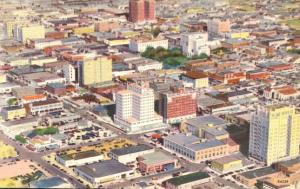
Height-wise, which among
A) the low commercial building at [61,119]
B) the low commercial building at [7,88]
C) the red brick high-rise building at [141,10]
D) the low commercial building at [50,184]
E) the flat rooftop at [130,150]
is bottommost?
the flat rooftop at [130,150]

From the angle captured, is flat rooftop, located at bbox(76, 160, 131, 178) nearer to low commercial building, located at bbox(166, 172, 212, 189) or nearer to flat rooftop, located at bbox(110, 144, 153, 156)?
flat rooftop, located at bbox(110, 144, 153, 156)

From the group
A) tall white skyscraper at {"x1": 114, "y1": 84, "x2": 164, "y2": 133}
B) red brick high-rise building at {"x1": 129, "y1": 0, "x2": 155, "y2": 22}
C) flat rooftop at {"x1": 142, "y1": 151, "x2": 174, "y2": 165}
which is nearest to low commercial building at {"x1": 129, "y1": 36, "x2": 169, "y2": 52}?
red brick high-rise building at {"x1": 129, "y1": 0, "x2": 155, "y2": 22}

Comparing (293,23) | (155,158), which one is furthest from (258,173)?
(293,23)

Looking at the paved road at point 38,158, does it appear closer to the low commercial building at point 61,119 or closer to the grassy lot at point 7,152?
the grassy lot at point 7,152

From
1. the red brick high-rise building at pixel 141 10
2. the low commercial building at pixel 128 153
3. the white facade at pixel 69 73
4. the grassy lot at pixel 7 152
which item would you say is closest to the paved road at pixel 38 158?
the grassy lot at pixel 7 152

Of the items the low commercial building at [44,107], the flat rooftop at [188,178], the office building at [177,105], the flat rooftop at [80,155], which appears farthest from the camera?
the low commercial building at [44,107]

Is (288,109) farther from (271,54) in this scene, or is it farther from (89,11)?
(89,11)

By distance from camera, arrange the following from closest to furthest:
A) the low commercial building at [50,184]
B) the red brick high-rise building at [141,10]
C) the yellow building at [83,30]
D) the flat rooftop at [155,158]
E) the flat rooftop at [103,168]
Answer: the low commercial building at [50,184] < the flat rooftop at [103,168] < the flat rooftop at [155,158] < the yellow building at [83,30] < the red brick high-rise building at [141,10]

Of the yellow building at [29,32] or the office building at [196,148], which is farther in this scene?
the yellow building at [29,32]
